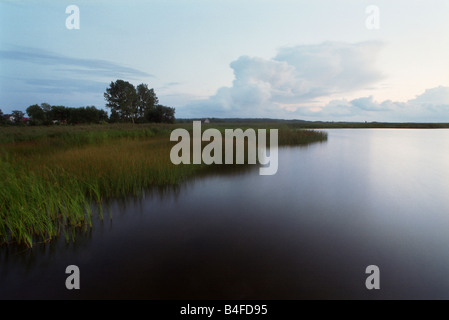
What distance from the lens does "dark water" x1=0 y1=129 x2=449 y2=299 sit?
3205mm

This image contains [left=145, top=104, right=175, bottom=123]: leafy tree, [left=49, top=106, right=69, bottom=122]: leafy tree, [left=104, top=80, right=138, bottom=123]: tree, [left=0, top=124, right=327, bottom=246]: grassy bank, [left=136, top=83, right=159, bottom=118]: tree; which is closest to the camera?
[left=0, top=124, right=327, bottom=246]: grassy bank

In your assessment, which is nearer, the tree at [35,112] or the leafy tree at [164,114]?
the leafy tree at [164,114]

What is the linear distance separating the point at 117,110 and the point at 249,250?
160ft

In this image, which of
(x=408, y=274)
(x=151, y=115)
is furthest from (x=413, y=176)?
(x=151, y=115)

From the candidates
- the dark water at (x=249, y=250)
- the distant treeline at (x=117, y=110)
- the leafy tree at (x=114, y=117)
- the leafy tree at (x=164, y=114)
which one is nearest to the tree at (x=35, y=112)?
the distant treeline at (x=117, y=110)

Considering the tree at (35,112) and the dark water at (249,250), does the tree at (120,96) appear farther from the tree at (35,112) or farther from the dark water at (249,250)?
the dark water at (249,250)

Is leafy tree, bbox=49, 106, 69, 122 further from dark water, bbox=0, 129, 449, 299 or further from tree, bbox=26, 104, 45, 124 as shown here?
dark water, bbox=0, 129, 449, 299

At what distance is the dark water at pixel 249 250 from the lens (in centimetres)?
321

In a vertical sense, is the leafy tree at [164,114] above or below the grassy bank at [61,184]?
above

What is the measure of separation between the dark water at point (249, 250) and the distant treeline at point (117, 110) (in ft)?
112

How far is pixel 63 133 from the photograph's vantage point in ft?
48.3

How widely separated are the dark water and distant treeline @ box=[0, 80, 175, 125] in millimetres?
34007

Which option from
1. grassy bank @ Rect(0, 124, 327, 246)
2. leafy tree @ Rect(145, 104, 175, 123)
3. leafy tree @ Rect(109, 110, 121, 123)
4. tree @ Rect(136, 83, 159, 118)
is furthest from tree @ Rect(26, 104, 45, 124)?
grassy bank @ Rect(0, 124, 327, 246)

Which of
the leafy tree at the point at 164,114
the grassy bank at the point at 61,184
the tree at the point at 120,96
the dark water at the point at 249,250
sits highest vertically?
the tree at the point at 120,96
